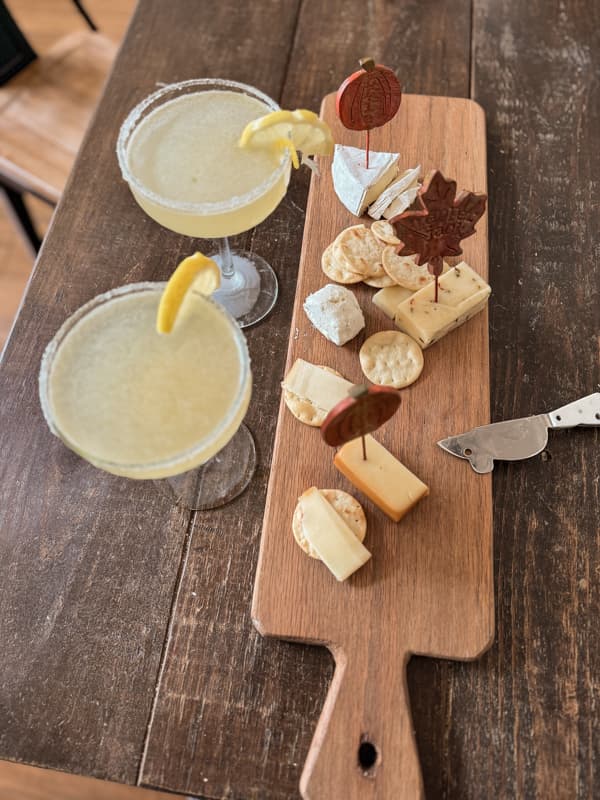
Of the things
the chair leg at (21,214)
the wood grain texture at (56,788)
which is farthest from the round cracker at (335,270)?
the wood grain texture at (56,788)

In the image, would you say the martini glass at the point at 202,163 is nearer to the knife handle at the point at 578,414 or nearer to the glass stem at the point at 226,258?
the glass stem at the point at 226,258

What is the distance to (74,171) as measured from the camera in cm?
138

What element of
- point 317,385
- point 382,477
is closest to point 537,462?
point 382,477

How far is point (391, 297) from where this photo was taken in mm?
1150

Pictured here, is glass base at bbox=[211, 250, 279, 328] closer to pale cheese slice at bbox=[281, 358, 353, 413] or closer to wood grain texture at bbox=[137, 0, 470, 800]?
wood grain texture at bbox=[137, 0, 470, 800]

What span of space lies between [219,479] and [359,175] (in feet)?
1.85

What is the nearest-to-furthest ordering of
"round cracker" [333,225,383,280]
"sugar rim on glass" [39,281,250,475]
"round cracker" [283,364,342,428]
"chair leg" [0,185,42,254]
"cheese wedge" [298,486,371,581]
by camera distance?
"sugar rim on glass" [39,281,250,475] < "cheese wedge" [298,486,371,581] < "round cracker" [283,364,342,428] < "round cracker" [333,225,383,280] < "chair leg" [0,185,42,254]

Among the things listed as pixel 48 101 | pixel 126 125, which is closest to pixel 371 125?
pixel 126 125

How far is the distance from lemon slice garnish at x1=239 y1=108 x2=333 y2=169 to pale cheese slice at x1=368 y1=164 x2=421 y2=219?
19 cm

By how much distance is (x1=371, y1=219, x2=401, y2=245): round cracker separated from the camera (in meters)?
1.19

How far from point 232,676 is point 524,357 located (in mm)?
677

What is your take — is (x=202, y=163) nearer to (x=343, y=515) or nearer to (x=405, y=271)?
(x=405, y=271)

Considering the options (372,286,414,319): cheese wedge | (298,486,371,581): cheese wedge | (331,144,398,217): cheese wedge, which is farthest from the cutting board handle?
(331,144,398,217): cheese wedge

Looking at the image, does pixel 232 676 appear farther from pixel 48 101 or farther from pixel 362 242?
pixel 48 101
